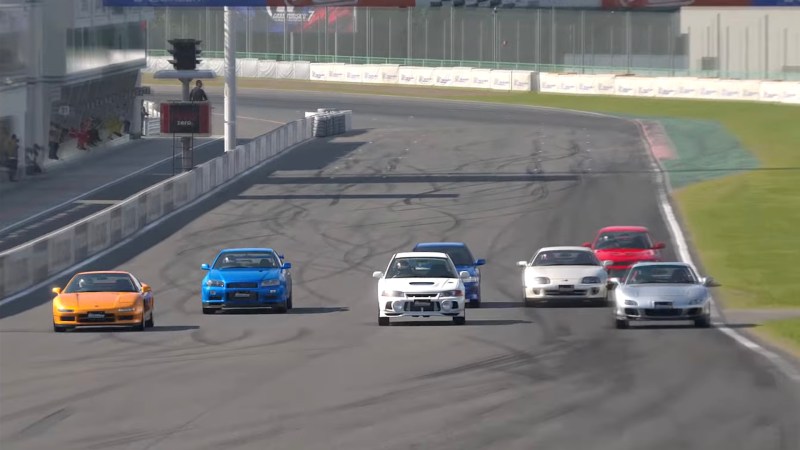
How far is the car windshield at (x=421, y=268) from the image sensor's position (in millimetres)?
28234

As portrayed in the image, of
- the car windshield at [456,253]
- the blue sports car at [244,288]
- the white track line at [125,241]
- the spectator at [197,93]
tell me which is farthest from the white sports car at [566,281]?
the spectator at [197,93]

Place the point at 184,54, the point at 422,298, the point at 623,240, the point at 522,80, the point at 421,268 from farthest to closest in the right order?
the point at 522,80
the point at 184,54
the point at 623,240
the point at 421,268
the point at 422,298

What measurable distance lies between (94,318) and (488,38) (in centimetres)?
8628

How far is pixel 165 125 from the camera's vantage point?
184 ft

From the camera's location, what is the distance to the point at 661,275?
2809 centimetres

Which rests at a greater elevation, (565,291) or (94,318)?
(565,291)

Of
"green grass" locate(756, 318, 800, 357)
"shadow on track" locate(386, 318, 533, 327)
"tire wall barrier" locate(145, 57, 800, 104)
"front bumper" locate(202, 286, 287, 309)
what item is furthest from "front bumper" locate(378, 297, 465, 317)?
"tire wall barrier" locate(145, 57, 800, 104)

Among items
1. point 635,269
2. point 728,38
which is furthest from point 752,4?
point 728,38

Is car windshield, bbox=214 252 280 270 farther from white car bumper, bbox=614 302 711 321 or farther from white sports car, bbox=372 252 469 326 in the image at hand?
white car bumper, bbox=614 302 711 321

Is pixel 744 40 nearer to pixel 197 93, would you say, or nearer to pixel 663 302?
pixel 197 93

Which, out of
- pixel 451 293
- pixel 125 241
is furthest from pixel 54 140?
pixel 451 293

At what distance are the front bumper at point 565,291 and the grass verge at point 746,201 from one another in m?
3.25

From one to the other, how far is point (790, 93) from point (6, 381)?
71759 mm

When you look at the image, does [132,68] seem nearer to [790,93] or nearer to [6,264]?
[790,93]
